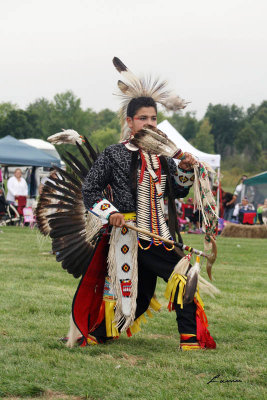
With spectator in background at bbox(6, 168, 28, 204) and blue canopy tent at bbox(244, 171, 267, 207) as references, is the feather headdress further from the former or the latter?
blue canopy tent at bbox(244, 171, 267, 207)

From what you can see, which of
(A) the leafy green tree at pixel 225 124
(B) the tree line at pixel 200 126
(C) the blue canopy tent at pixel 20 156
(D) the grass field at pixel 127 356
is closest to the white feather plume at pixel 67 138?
(D) the grass field at pixel 127 356

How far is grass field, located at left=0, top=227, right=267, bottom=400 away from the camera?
2.71 meters

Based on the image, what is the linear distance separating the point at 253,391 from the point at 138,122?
173cm

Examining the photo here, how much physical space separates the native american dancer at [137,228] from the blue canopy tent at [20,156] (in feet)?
42.0

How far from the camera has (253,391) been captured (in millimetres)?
2686

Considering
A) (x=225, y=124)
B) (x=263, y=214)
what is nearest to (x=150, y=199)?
(x=263, y=214)

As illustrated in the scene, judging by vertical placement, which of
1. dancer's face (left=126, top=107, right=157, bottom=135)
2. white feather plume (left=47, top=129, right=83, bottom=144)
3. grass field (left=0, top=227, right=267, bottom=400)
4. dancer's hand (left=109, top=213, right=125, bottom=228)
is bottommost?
grass field (left=0, top=227, right=267, bottom=400)

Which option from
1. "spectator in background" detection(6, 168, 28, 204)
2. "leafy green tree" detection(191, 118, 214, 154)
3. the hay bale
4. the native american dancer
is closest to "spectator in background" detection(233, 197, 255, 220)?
the hay bale

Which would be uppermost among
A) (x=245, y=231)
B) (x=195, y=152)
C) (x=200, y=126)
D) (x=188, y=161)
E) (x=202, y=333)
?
(x=200, y=126)

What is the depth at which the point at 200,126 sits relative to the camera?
271ft

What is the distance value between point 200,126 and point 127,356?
264 feet

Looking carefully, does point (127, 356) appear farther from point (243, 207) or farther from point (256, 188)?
point (256, 188)

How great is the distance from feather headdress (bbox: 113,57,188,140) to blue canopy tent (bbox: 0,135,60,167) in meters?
12.8

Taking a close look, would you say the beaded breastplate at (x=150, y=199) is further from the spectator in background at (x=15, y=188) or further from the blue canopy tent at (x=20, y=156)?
the blue canopy tent at (x=20, y=156)
